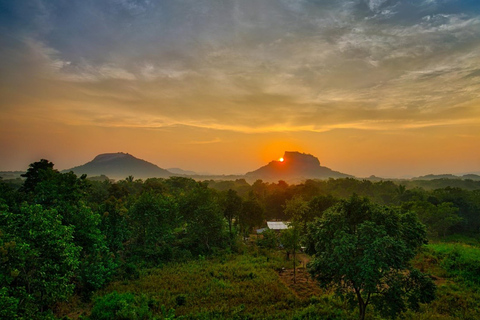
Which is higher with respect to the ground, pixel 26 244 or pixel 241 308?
pixel 26 244

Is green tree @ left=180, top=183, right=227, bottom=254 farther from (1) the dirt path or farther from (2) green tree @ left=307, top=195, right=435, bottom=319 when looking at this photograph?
(2) green tree @ left=307, top=195, right=435, bottom=319

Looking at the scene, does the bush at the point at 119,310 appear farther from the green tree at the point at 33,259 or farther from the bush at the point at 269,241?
the bush at the point at 269,241

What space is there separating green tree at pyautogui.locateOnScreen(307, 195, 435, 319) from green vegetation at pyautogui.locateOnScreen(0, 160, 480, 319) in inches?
2.5

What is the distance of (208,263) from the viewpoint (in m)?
28.5

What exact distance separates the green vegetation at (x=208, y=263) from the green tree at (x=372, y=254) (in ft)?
0.21

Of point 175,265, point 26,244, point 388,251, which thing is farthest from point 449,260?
point 26,244

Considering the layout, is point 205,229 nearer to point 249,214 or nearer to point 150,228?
point 150,228

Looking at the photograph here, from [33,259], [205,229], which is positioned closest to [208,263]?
[205,229]

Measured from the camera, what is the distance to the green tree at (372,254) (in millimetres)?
11930

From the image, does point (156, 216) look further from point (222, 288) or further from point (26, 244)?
point (26, 244)

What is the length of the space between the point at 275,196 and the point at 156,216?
36.0 meters

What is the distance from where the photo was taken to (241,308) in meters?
16.9

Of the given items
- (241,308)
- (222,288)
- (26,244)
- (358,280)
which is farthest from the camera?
(222,288)

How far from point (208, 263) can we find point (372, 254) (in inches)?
823
